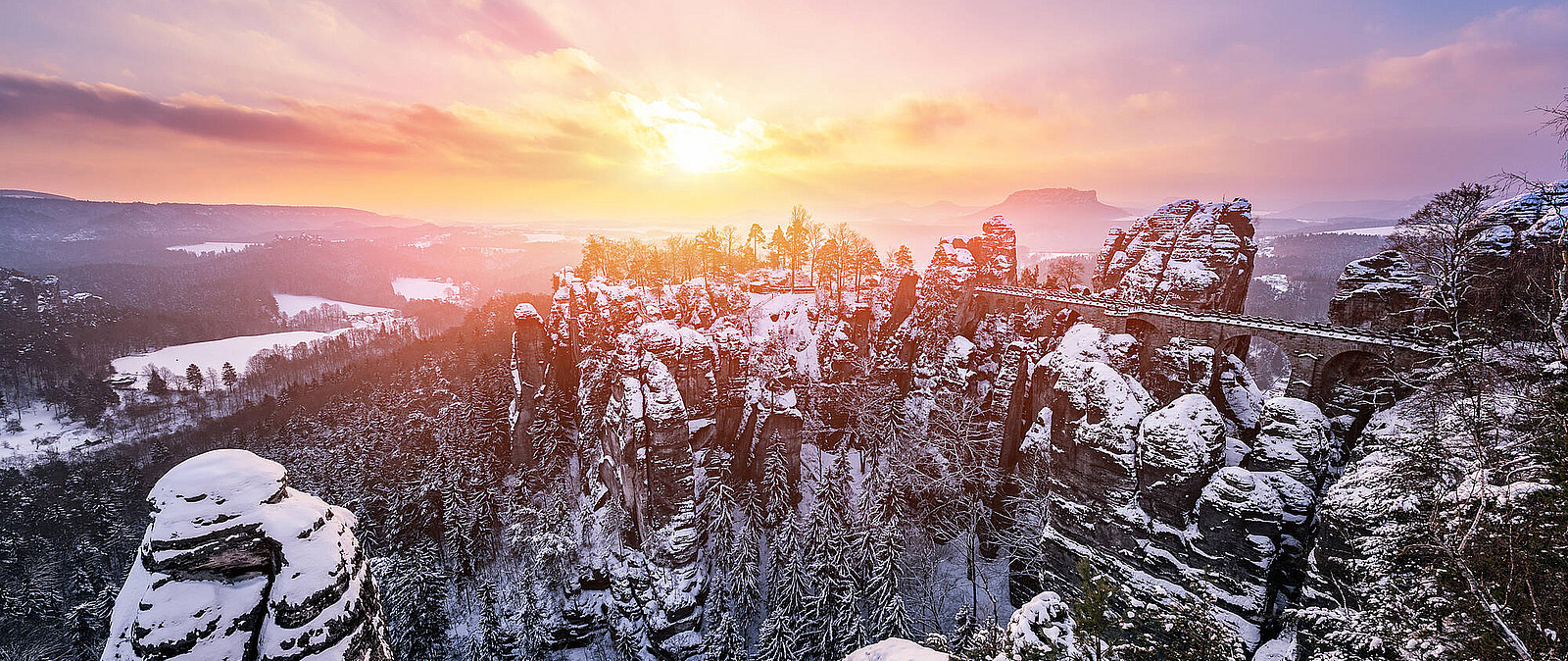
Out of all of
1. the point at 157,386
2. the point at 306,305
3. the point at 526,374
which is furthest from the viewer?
the point at 306,305

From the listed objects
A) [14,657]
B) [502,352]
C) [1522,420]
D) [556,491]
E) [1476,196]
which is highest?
[1476,196]

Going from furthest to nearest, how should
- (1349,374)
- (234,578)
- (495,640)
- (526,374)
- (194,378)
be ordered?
(194,378), (526,374), (495,640), (1349,374), (234,578)

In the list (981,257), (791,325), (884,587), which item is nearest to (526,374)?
(791,325)

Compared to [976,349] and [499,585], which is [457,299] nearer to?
[499,585]

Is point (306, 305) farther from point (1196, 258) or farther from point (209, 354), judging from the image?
point (1196, 258)

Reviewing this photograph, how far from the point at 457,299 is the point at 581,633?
206 metres

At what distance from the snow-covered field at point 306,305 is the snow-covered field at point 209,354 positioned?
38576 millimetres

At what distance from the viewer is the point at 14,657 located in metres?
27.1

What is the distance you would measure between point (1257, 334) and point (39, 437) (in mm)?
144450

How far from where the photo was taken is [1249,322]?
84.6ft

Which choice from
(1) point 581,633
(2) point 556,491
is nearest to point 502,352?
(2) point 556,491

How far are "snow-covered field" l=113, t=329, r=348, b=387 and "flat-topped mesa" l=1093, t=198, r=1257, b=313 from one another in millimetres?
157214

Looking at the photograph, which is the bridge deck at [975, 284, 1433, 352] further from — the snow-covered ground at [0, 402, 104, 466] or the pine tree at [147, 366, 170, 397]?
the pine tree at [147, 366, 170, 397]

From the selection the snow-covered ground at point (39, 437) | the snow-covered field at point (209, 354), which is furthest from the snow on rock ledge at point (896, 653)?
the snow-covered field at point (209, 354)
